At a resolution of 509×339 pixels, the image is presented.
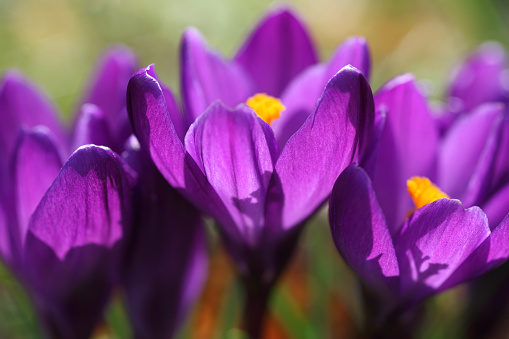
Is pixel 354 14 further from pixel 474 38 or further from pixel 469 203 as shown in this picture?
pixel 469 203

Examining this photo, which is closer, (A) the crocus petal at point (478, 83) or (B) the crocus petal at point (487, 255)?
(B) the crocus petal at point (487, 255)

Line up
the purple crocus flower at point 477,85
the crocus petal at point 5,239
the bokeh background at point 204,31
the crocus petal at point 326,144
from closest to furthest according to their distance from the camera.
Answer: the crocus petal at point 326,144 < the crocus petal at point 5,239 < the purple crocus flower at point 477,85 < the bokeh background at point 204,31

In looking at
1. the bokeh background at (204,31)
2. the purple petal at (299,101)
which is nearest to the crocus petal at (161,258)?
the purple petal at (299,101)

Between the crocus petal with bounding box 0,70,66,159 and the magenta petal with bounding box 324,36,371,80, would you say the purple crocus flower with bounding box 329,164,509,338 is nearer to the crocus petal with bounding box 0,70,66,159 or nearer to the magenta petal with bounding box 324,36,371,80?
the magenta petal with bounding box 324,36,371,80

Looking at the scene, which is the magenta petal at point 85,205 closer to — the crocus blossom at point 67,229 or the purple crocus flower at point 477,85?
the crocus blossom at point 67,229

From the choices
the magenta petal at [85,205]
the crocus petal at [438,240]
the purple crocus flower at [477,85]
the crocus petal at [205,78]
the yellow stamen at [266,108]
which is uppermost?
the crocus petal at [205,78]

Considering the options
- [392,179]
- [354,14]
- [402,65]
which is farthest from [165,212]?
[354,14]

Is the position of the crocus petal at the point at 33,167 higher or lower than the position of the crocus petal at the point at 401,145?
higher

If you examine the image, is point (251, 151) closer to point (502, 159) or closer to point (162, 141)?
point (162, 141)
